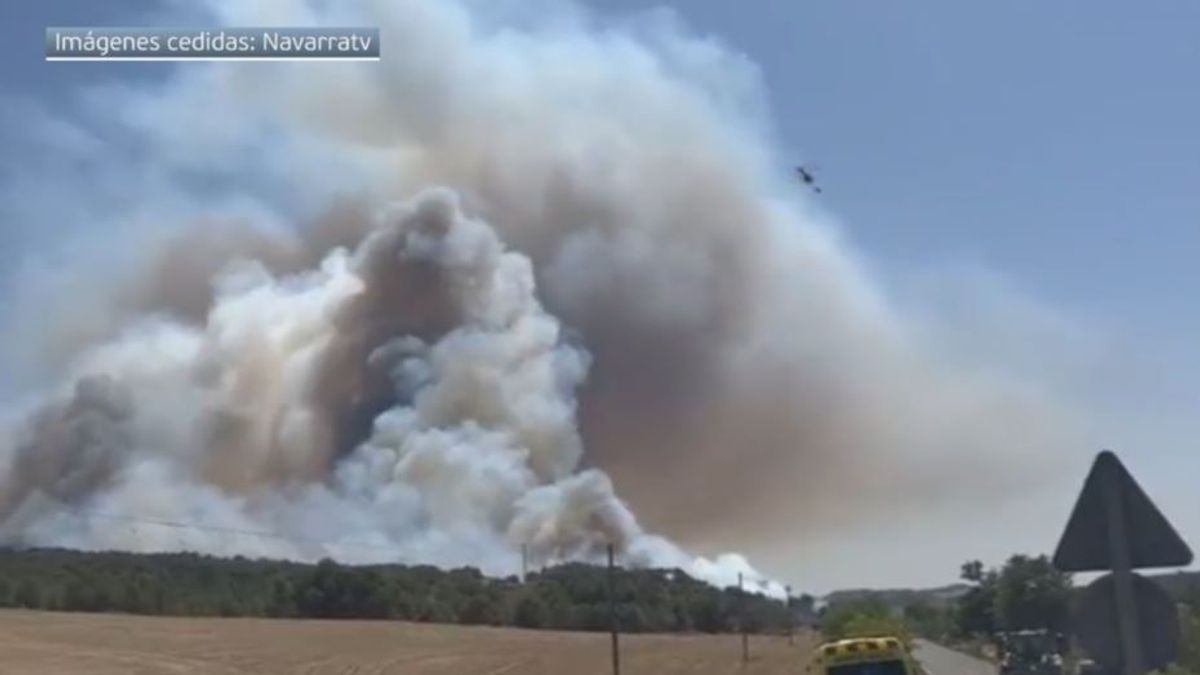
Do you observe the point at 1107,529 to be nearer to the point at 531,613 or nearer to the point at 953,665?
the point at 953,665

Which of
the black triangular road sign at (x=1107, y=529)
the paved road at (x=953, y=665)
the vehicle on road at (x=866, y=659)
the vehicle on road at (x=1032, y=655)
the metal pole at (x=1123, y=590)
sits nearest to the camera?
the metal pole at (x=1123, y=590)

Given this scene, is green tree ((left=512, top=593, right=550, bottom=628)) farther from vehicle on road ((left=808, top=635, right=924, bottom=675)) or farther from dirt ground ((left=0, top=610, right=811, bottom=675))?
vehicle on road ((left=808, top=635, right=924, bottom=675))

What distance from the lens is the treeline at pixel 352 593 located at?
102 meters

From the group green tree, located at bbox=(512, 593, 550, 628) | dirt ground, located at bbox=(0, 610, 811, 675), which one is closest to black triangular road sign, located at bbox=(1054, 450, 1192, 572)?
dirt ground, located at bbox=(0, 610, 811, 675)

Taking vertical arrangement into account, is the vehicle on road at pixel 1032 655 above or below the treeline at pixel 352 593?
below

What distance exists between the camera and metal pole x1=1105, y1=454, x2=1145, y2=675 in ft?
26.8

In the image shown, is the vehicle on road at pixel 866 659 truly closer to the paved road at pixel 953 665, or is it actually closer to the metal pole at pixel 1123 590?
the metal pole at pixel 1123 590

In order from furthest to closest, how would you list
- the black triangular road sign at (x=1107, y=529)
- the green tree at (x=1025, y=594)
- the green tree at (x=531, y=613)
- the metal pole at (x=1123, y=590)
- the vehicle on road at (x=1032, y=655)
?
1. the green tree at (x=531, y=613)
2. the green tree at (x=1025, y=594)
3. the vehicle on road at (x=1032, y=655)
4. the black triangular road sign at (x=1107, y=529)
5. the metal pole at (x=1123, y=590)

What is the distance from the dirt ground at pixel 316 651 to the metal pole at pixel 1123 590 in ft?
193

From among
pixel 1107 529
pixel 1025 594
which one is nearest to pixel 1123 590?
pixel 1107 529

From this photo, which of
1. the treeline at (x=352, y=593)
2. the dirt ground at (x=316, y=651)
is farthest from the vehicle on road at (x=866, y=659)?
the treeline at (x=352, y=593)

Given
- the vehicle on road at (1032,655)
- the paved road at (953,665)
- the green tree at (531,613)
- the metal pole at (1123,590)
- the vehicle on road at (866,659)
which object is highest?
the green tree at (531,613)

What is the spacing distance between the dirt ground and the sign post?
58.6m

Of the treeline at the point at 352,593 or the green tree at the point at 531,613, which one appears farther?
the green tree at the point at 531,613
